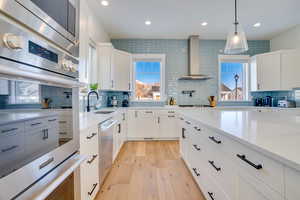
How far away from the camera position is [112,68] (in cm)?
374

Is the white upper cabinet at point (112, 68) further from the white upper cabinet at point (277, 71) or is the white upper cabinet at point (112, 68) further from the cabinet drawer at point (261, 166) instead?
the white upper cabinet at point (277, 71)

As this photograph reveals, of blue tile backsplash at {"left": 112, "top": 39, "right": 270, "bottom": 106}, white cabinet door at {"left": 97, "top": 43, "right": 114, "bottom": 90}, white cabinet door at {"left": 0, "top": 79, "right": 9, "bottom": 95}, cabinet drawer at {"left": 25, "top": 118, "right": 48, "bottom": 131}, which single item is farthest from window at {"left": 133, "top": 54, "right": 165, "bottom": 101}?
white cabinet door at {"left": 0, "top": 79, "right": 9, "bottom": 95}

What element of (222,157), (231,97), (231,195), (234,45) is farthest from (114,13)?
(231,97)

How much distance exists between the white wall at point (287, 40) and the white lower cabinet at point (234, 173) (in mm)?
4264

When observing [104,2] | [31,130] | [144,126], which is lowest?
[144,126]

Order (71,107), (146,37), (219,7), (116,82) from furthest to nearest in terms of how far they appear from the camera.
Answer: (146,37)
(116,82)
(219,7)
(71,107)

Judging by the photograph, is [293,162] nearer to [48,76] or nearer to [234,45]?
[48,76]

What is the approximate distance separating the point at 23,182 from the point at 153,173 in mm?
2038

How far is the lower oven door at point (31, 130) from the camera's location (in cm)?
50

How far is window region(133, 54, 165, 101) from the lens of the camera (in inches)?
185

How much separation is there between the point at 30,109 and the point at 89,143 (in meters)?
0.89

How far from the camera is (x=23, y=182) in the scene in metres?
0.56

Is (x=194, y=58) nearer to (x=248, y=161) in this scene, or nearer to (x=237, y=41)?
(x=237, y=41)

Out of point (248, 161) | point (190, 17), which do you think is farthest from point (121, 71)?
point (248, 161)
